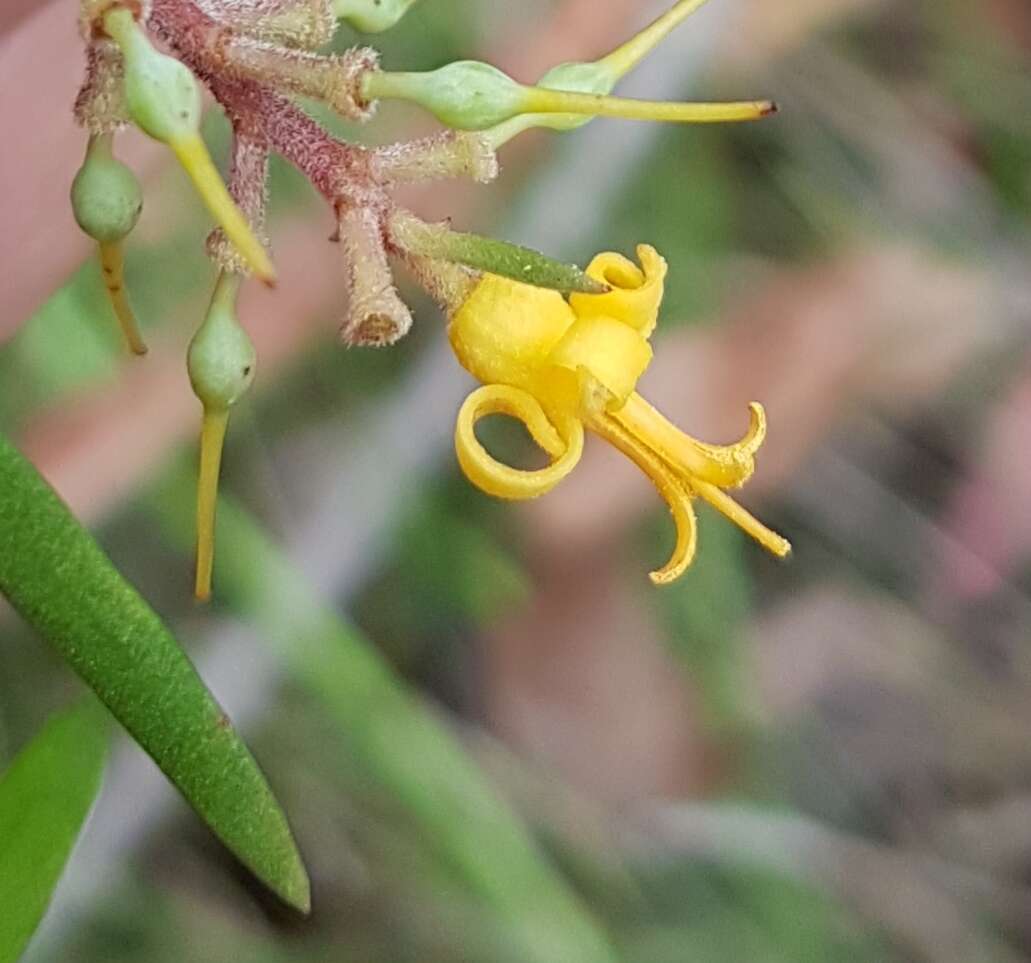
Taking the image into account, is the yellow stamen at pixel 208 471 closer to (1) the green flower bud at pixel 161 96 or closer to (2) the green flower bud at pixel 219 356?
(2) the green flower bud at pixel 219 356

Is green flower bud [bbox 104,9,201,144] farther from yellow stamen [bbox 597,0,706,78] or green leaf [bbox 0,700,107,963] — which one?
green leaf [bbox 0,700,107,963]

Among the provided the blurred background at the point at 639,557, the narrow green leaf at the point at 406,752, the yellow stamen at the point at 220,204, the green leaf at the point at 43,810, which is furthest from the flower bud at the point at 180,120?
the narrow green leaf at the point at 406,752

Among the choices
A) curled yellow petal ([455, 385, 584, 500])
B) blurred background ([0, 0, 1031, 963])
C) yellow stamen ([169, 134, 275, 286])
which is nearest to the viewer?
yellow stamen ([169, 134, 275, 286])

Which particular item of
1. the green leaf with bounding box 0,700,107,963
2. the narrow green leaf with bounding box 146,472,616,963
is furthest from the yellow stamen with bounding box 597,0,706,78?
the narrow green leaf with bounding box 146,472,616,963

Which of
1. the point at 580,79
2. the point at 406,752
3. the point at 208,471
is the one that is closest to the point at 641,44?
the point at 580,79

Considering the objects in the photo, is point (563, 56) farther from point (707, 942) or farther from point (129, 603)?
point (129, 603)

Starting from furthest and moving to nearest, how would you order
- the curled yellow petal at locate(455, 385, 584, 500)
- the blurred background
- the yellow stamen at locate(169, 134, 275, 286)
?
the blurred background → the curled yellow petal at locate(455, 385, 584, 500) → the yellow stamen at locate(169, 134, 275, 286)

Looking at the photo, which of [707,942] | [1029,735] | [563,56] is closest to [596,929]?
[707,942]
